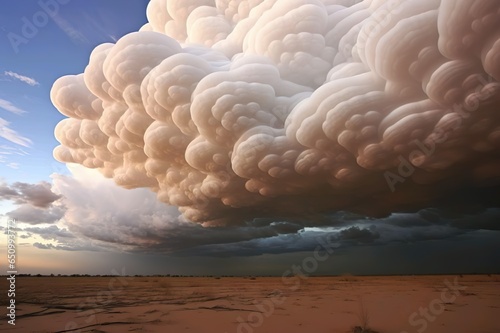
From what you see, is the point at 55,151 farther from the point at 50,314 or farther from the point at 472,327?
the point at 472,327

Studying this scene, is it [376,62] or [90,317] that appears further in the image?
[90,317]

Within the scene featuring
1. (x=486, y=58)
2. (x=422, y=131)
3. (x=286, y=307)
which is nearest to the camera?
(x=486, y=58)

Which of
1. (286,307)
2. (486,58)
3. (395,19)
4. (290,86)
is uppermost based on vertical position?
(290,86)

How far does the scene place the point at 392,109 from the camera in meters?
10.3

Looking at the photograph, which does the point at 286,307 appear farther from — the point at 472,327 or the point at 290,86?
the point at 290,86

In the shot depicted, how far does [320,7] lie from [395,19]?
6337mm

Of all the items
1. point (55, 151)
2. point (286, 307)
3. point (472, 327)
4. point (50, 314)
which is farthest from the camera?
point (55, 151)

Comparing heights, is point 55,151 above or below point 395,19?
above

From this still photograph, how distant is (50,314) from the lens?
12.6 meters

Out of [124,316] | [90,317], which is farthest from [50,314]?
[124,316]

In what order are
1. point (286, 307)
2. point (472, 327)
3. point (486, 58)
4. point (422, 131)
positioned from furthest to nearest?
1. point (286, 307)
2. point (422, 131)
3. point (472, 327)
4. point (486, 58)

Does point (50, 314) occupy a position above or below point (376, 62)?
below

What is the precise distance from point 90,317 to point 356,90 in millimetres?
11912

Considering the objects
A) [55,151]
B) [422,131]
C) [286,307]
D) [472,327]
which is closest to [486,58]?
[422,131]
